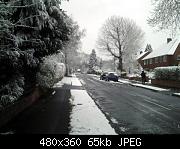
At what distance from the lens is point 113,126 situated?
402 inches

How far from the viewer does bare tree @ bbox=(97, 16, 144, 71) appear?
8175 cm

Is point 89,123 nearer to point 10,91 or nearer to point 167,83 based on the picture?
point 10,91

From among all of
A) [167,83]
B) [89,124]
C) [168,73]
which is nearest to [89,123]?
[89,124]

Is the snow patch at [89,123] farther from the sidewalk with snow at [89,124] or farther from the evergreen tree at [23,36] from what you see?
the evergreen tree at [23,36]

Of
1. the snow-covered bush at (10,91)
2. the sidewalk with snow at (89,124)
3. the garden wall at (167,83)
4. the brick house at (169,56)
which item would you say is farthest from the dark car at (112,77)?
the snow-covered bush at (10,91)

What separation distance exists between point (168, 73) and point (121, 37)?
51161 mm

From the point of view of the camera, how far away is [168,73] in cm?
3203

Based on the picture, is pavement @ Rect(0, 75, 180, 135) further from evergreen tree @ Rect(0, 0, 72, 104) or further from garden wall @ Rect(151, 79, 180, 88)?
garden wall @ Rect(151, 79, 180, 88)

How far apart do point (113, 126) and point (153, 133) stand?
161cm

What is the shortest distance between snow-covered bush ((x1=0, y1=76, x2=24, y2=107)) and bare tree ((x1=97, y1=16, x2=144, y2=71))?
224 ft

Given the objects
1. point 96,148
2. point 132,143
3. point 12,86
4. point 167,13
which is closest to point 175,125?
point 132,143

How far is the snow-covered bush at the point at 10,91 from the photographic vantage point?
1156cm

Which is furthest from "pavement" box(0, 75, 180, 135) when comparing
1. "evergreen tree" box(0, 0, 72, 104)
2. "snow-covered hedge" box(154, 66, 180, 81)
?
"snow-covered hedge" box(154, 66, 180, 81)

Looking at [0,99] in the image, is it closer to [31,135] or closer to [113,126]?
[31,135]
